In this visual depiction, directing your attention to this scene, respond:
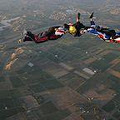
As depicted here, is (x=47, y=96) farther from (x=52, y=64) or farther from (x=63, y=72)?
(x=52, y=64)

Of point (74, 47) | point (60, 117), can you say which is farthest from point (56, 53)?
point (60, 117)

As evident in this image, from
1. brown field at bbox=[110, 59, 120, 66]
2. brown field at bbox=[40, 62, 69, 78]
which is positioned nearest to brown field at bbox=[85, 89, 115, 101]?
brown field at bbox=[40, 62, 69, 78]

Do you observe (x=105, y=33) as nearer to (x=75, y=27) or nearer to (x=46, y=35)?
(x=75, y=27)

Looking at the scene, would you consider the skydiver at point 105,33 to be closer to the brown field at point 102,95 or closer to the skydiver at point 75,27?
the skydiver at point 75,27

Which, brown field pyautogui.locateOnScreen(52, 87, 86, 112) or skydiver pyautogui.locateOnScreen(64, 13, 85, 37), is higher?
skydiver pyautogui.locateOnScreen(64, 13, 85, 37)

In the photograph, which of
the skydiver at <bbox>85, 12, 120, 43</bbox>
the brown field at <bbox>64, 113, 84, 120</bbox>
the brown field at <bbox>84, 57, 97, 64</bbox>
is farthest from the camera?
the brown field at <bbox>84, 57, 97, 64</bbox>

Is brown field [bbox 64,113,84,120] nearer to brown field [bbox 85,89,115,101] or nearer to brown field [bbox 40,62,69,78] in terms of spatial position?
brown field [bbox 85,89,115,101]

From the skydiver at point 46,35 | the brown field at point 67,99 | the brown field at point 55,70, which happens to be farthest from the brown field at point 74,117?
the skydiver at point 46,35

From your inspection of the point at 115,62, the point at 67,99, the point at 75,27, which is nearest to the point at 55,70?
the point at 67,99
